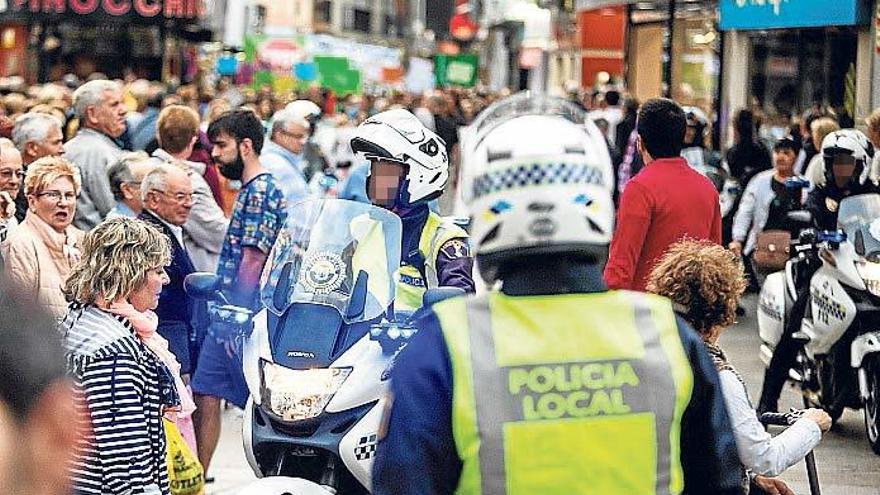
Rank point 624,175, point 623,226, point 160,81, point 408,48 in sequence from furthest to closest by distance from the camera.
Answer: point 408,48
point 160,81
point 624,175
point 623,226

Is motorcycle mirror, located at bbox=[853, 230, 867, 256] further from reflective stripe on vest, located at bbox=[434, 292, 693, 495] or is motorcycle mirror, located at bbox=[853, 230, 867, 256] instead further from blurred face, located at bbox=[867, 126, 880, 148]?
reflective stripe on vest, located at bbox=[434, 292, 693, 495]

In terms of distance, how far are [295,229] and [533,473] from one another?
3369 mm

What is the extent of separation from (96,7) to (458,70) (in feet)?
37.9

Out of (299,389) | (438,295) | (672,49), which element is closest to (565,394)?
(438,295)

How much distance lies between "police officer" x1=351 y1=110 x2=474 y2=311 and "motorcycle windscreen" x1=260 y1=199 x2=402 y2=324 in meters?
0.18

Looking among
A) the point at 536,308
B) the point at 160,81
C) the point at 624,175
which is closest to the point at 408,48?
the point at 160,81

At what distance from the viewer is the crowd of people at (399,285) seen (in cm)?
329

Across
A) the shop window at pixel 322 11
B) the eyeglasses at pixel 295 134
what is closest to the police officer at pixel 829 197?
the eyeglasses at pixel 295 134

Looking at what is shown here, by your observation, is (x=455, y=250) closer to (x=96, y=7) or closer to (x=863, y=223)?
(x=863, y=223)

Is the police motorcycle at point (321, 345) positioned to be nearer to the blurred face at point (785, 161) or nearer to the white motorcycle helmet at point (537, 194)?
the white motorcycle helmet at point (537, 194)

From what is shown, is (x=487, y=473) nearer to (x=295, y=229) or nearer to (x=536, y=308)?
(x=536, y=308)

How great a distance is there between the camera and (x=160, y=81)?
38.3m

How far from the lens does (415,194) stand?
22.3 feet

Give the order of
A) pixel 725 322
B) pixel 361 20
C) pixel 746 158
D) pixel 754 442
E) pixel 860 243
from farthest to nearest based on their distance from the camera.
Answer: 1. pixel 361 20
2. pixel 746 158
3. pixel 860 243
4. pixel 725 322
5. pixel 754 442
